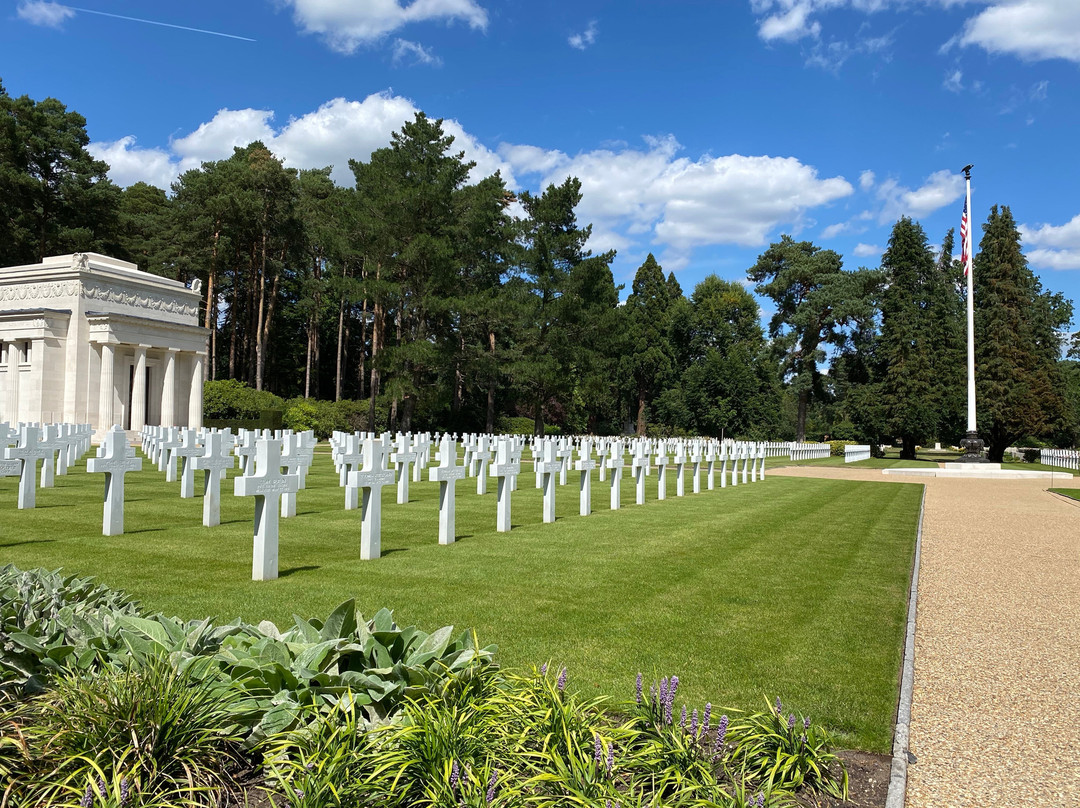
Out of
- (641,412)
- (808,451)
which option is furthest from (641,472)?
(641,412)

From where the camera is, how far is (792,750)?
324 cm

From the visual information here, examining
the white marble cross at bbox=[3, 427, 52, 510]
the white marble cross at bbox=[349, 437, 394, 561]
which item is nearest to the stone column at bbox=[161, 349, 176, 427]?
the white marble cross at bbox=[3, 427, 52, 510]

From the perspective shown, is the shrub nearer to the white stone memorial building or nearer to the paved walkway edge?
the white stone memorial building

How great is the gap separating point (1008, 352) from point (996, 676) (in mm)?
48957

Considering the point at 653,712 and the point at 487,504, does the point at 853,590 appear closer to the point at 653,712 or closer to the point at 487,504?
the point at 653,712

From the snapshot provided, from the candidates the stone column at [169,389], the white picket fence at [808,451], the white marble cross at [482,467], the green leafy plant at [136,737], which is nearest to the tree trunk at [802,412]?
the white picket fence at [808,451]

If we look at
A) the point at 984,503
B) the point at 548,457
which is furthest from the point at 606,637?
the point at 984,503

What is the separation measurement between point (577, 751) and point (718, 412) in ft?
163

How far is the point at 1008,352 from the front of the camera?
46125mm

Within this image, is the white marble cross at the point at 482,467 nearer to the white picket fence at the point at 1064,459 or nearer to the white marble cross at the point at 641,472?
the white marble cross at the point at 641,472

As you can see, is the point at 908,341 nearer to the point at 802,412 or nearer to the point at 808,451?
the point at 802,412

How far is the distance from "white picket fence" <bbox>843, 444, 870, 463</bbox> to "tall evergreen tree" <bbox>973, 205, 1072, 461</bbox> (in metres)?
6.77

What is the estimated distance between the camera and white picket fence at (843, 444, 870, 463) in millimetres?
43181

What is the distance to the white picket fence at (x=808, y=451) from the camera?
41938mm
